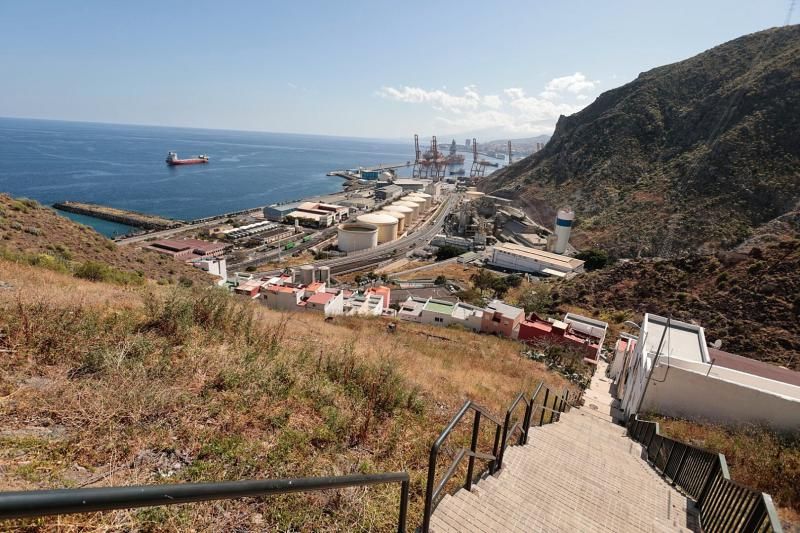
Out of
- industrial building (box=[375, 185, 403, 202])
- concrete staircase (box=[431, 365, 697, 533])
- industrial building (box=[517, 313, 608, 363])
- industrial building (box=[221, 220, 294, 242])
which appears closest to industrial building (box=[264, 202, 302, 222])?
industrial building (box=[221, 220, 294, 242])

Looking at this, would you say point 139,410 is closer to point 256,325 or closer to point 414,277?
point 256,325

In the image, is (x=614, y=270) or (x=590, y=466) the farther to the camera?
(x=614, y=270)

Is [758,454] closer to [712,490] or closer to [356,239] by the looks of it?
[712,490]

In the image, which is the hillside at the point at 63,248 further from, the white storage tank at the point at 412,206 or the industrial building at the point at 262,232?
the white storage tank at the point at 412,206

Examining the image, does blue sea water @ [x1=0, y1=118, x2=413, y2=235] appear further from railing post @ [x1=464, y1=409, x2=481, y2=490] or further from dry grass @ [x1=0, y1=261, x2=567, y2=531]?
railing post @ [x1=464, y1=409, x2=481, y2=490]

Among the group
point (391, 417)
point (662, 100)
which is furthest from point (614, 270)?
point (662, 100)

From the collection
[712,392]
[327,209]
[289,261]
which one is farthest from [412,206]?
[712,392]

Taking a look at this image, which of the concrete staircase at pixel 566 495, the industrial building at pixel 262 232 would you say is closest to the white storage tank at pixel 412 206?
the industrial building at pixel 262 232
